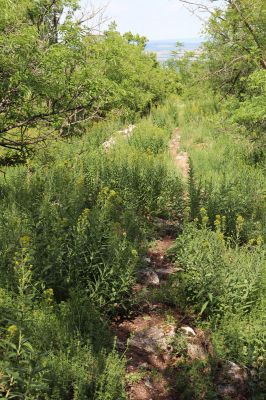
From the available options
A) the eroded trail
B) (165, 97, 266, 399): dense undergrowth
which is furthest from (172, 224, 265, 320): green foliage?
the eroded trail

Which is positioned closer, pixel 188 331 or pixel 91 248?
pixel 188 331

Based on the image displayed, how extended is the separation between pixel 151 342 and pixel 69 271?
1173mm

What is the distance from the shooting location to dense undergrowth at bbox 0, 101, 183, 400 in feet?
9.43

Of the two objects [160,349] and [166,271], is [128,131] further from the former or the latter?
[160,349]

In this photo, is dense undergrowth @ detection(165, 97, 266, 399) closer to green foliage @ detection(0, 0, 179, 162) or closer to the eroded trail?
the eroded trail

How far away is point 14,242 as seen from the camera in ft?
13.6

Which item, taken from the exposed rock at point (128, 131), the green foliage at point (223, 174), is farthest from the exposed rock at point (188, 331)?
the exposed rock at point (128, 131)

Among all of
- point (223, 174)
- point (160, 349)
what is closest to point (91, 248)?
point (160, 349)

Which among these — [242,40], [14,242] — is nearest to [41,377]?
[14,242]

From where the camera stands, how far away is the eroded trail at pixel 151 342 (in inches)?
137

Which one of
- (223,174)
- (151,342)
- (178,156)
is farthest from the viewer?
(178,156)

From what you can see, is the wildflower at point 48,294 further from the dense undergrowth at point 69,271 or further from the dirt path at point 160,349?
the dirt path at point 160,349

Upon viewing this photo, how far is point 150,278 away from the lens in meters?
5.02

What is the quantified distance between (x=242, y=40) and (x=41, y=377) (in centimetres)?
924
